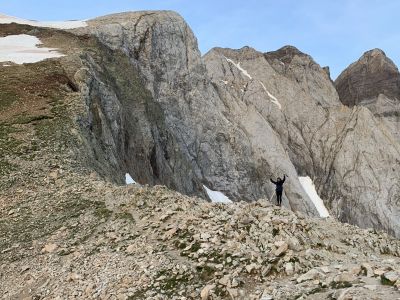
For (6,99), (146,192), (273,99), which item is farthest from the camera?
(273,99)

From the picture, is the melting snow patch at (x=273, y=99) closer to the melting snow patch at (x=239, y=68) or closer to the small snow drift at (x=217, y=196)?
the melting snow patch at (x=239, y=68)

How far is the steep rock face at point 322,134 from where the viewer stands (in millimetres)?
105500

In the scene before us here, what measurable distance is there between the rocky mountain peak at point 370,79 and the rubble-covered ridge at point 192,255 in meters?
134

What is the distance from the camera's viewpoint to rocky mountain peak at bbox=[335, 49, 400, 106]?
479 ft

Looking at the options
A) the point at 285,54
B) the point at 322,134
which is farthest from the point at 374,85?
the point at 322,134

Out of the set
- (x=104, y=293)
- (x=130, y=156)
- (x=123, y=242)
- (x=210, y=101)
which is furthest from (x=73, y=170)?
(x=210, y=101)

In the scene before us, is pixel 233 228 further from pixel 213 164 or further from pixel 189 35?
pixel 189 35

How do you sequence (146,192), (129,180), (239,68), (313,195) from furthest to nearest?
(239,68) → (313,195) → (129,180) → (146,192)

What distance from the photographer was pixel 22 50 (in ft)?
194

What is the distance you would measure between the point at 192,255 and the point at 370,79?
147 meters

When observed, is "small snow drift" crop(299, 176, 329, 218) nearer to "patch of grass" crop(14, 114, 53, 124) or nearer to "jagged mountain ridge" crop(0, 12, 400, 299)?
"jagged mountain ridge" crop(0, 12, 400, 299)

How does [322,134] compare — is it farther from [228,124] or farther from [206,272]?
[206,272]

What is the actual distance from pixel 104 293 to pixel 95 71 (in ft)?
136

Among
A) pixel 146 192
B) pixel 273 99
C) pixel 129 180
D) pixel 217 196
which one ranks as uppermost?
pixel 146 192
